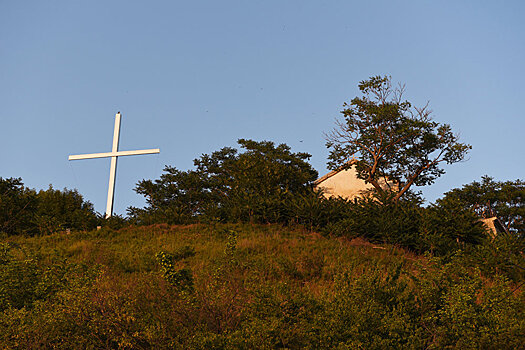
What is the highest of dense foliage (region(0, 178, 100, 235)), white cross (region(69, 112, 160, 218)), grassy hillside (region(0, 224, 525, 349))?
white cross (region(69, 112, 160, 218))

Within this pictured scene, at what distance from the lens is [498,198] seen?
42.0 metres

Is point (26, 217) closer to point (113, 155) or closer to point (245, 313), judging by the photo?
point (113, 155)

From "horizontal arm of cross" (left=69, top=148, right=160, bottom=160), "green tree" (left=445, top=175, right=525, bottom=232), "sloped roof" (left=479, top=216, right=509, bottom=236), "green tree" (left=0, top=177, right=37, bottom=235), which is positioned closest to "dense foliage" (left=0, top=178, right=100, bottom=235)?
"green tree" (left=0, top=177, right=37, bottom=235)

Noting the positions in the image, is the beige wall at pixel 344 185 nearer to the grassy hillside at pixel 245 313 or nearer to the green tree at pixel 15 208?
the green tree at pixel 15 208

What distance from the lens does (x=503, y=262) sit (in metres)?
15.4

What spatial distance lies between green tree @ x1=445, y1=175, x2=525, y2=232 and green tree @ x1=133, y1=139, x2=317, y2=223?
14878 mm

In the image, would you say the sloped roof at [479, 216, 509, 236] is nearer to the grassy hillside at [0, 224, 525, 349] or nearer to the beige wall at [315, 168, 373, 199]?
the beige wall at [315, 168, 373, 199]

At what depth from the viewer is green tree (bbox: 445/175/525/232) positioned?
135 feet

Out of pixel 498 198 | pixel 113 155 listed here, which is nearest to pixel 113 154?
pixel 113 155

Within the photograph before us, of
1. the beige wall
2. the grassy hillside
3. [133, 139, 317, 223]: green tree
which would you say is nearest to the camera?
the grassy hillside

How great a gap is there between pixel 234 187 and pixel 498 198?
27147 mm

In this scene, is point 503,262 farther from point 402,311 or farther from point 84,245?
point 84,245

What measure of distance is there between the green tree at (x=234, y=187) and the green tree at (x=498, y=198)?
14878 mm

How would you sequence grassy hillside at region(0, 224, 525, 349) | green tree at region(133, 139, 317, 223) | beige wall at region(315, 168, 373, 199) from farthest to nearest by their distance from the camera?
beige wall at region(315, 168, 373, 199)
green tree at region(133, 139, 317, 223)
grassy hillside at region(0, 224, 525, 349)
